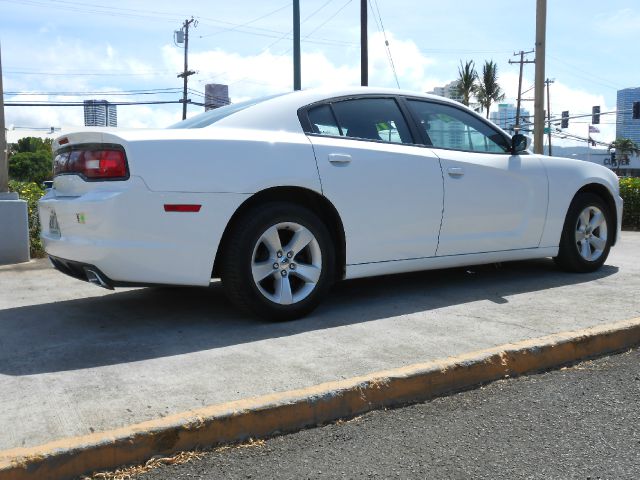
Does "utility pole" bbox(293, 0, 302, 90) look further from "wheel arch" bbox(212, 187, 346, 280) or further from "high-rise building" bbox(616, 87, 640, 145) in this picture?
"high-rise building" bbox(616, 87, 640, 145)

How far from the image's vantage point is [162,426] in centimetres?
256

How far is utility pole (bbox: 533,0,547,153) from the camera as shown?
12.7 meters

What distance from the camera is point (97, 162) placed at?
3.83m

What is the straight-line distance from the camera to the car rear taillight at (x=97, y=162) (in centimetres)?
375

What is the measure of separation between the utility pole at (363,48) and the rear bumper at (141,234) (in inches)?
623

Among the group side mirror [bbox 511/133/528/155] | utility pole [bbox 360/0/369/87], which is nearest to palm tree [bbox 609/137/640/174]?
utility pole [bbox 360/0/369/87]

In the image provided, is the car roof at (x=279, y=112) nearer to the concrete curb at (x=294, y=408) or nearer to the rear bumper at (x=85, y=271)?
the rear bumper at (x=85, y=271)

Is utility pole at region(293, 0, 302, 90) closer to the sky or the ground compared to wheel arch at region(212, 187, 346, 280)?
closer to the sky

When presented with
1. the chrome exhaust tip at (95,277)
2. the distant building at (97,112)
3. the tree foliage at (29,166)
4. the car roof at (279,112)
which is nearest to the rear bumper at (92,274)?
the chrome exhaust tip at (95,277)

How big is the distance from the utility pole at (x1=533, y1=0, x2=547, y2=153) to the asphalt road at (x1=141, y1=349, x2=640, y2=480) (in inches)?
407

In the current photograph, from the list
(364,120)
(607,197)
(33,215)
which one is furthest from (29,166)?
(364,120)

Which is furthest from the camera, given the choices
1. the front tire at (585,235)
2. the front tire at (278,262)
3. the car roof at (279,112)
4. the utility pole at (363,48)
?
the utility pole at (363,48)

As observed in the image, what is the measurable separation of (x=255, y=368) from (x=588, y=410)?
159cm

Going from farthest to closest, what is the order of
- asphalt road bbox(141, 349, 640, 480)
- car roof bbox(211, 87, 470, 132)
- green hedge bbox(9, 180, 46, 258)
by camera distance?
green hedge bbox(9, 180, 46, 258) < car roof bbox(211, 87, 470, 132) < asphalt road bbox(141, 349, 640, 480)
